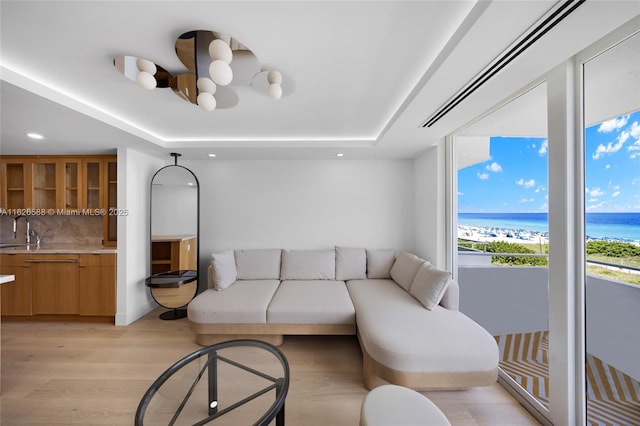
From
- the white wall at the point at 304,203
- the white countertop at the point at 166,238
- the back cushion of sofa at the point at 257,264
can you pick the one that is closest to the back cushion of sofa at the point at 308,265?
the back cushion of sofa at the point at 257,264

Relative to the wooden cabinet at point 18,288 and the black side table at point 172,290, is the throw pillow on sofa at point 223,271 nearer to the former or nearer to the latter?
the black side table at point 172,290

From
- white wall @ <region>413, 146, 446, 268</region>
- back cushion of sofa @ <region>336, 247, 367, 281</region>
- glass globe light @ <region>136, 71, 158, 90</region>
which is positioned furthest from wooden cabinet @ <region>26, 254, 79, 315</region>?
white wall @ <region>413, 146, 446, 268</region>

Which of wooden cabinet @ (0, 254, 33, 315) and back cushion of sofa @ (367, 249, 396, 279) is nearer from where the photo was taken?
wooden cabinet @ (0, 254, 33, 315)

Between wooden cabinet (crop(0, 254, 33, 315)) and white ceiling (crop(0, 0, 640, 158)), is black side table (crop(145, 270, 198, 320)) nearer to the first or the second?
wooden cabinet (crop(0, 254, 33, 315))

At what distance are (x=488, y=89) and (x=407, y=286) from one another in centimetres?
207

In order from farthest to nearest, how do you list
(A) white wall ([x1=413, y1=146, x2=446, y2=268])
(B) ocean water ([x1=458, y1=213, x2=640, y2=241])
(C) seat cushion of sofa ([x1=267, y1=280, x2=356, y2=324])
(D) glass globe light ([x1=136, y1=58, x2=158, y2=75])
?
1. (A) white wall ([x1=413, y1=146, x2=446, y2=268])
2. (C) seat cushion of sofa ([x1=267, y1=280, x2=356, y2=324])
3. (D) glass globe light ([x1=136, y1=58, x2=158, y2=75])
4. (B) ocean water ([x1=458, y1=213, x2=640, y2=241])

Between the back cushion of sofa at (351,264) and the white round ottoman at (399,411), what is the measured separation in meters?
1.99

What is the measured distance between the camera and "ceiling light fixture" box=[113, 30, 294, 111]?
133 centimetres

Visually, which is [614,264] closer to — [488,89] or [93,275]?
[488,89]

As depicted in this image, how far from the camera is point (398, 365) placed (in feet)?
5.41

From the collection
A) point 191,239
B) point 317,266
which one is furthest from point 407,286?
point 191,239

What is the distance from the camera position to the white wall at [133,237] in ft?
9.84

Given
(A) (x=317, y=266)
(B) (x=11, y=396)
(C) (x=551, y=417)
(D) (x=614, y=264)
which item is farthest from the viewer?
(A) (x=317, y=266)

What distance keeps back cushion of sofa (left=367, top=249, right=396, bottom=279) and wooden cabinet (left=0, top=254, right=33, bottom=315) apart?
14.5ft
